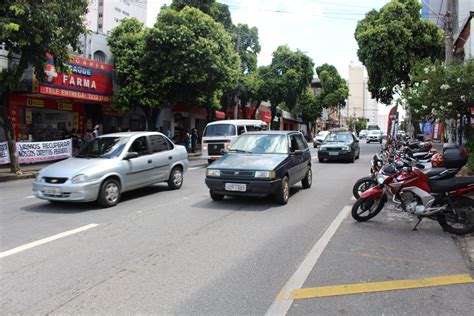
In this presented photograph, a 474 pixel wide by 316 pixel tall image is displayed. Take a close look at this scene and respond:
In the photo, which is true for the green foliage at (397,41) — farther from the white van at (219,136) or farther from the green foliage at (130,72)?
the green foliage at (130,72)

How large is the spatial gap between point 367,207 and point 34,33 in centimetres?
1086

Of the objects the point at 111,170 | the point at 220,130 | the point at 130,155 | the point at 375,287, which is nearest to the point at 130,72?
the point at 220,130

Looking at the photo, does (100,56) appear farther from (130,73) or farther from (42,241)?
(42,241)

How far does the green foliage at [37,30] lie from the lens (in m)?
11.9

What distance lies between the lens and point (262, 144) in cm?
978

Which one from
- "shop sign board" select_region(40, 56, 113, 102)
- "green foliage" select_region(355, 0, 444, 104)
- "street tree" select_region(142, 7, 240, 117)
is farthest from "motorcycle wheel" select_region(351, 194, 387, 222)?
"green foliage" select_region(355, 0, 444, 104)

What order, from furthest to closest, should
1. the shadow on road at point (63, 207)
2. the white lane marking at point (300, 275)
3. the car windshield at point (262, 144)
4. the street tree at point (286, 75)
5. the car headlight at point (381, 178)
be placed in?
1. the street tree at point (286, 75)
2. the car windshield at point (262, 144)
3. the shadow on road at point (63, 207)
4. the car headlight at point (381, 178)
5. the white lane marking at point (300, 275)

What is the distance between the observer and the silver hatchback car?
320 inches

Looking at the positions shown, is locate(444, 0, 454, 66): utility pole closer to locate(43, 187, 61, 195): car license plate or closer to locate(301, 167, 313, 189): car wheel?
locate(301, 167, 313, 189): car wheel

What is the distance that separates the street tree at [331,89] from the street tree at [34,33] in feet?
160

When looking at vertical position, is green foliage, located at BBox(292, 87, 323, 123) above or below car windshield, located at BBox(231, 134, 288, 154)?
above

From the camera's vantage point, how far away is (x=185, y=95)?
23484 millimetres

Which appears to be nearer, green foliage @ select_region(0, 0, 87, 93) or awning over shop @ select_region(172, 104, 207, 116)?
green foliage @ select_region(0, 0, 87, 93)

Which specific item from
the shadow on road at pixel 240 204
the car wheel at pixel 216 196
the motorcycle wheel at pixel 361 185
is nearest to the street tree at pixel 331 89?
the motorcycle wheel at pixel 361 185
